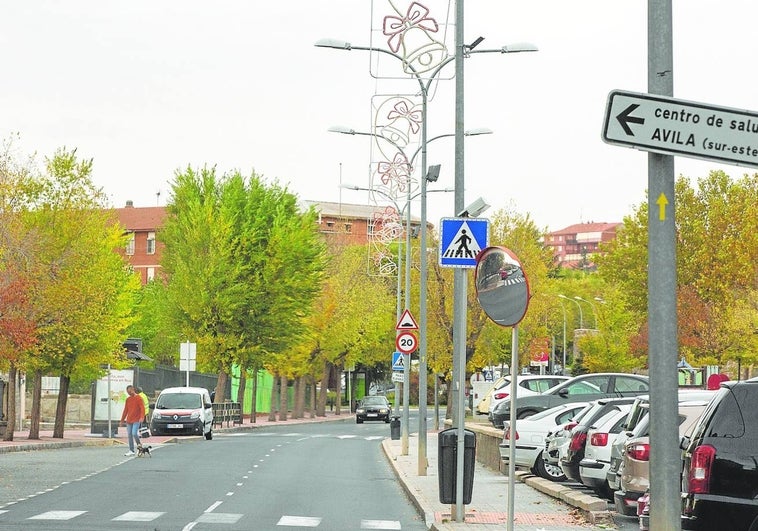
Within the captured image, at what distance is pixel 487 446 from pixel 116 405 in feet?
68.8

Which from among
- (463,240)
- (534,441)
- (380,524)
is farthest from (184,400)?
(463,240)

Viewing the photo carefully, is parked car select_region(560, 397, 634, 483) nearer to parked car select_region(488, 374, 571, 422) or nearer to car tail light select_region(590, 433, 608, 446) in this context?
car tail light select_region(590, 433, 608, 446)

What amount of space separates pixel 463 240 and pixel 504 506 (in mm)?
4623

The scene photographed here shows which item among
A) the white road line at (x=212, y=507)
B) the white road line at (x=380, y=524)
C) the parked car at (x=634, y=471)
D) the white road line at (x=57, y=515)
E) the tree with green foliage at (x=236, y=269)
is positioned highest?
the tree with green foliage at (x=236, y=269)

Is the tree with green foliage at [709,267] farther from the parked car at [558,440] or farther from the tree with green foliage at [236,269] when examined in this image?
the parked car at [558,440]

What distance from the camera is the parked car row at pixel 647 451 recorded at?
958 centimetres

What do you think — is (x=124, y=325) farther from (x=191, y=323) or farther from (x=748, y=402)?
(x=748, y=402)

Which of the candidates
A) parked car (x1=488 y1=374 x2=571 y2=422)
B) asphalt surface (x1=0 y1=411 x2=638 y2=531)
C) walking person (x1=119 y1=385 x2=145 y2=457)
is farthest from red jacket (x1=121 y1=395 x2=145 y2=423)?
parked car (x1=488 y1=374 x2=571 y2=422)

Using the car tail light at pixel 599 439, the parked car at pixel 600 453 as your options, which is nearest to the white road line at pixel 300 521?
the parked car at pixel 600 453

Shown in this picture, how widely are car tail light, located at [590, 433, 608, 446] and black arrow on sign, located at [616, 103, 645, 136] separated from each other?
14.1 m

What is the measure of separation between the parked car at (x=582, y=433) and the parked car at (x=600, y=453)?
289 mm

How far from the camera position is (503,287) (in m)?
13.4

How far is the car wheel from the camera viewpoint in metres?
27.0

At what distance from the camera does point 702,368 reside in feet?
245
